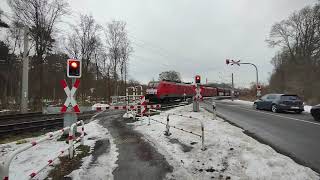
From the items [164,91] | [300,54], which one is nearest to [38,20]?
[164,91]

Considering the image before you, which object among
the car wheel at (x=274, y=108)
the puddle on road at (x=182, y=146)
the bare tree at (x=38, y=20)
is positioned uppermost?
the bare tree at (x=38, y=20)

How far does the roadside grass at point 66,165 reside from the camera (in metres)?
5.42

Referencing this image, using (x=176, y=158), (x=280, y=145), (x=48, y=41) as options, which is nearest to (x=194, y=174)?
(x=176, y=158)

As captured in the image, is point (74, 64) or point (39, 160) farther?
point (74, 64)

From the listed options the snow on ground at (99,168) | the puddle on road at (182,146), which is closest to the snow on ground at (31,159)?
the snow on ground at (99,168)

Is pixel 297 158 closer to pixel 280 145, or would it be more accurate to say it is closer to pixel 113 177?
pixel 280 145

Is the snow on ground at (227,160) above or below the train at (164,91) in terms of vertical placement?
below

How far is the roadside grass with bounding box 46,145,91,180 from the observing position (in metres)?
5.42

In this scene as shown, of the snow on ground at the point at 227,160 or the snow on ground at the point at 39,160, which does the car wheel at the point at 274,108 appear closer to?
the snow on ground at the point at 227,160

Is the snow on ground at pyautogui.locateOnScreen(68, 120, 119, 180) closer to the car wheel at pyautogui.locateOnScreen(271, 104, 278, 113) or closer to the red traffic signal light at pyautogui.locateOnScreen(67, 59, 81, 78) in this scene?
the red traffic signal light at pyautogui.locateOnScreen(67, 59, 81, 78)

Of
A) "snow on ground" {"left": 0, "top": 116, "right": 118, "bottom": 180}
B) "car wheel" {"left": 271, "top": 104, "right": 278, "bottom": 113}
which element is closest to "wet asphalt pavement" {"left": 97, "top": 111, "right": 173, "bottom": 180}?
"snow on ground" {"left": 0, "top": 116, "right": 118, "bottom": 180}

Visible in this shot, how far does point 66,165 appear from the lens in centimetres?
611

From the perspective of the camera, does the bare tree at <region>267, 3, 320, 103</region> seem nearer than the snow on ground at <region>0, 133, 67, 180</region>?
No

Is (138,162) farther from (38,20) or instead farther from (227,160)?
(38,20)
